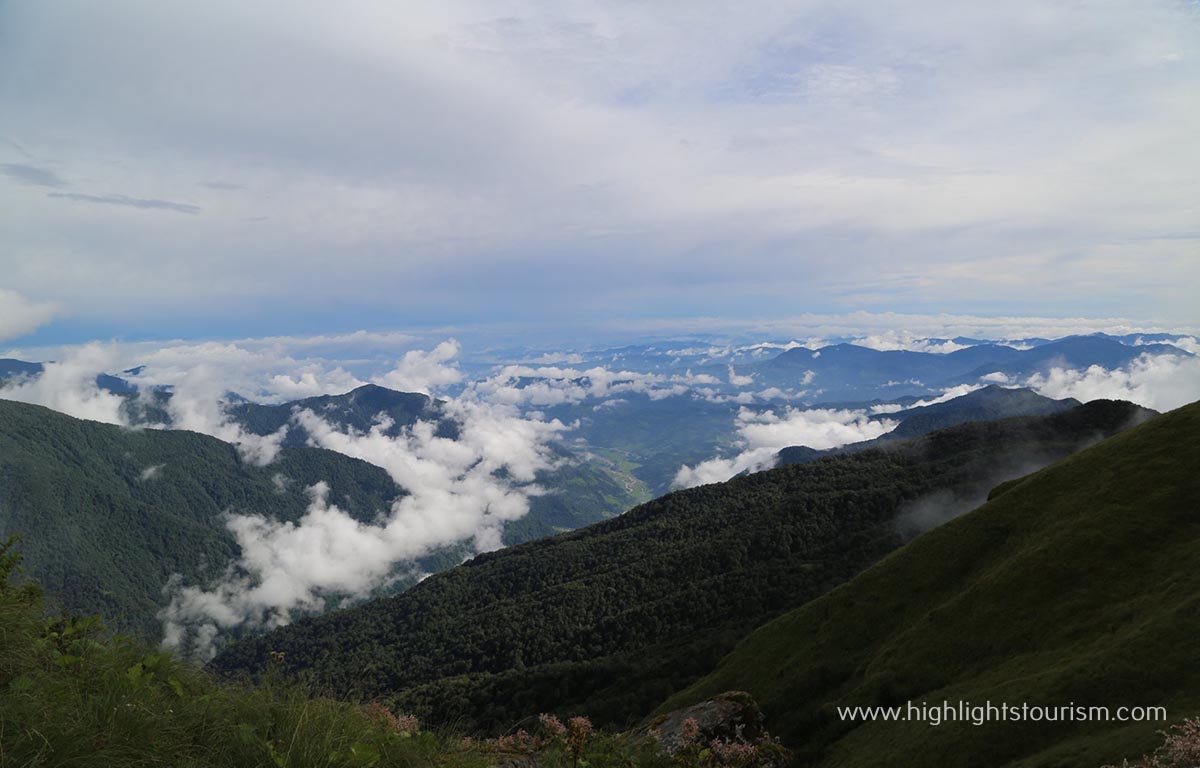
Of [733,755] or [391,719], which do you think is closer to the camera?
[391,719]

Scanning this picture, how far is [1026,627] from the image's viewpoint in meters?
36.7

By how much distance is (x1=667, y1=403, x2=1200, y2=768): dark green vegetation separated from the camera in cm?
2403

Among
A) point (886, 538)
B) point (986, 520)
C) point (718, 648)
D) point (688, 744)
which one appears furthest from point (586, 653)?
point (688, 744)

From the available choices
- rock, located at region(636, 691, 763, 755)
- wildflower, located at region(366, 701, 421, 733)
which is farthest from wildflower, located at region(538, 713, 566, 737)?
rock, located at region(636, 691, 763, 755)

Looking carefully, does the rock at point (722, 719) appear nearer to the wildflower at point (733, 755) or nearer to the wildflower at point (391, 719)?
the wildflower at point (733, 755)

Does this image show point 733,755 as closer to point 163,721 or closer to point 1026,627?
point 163,721

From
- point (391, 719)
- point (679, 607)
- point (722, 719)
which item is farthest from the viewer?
point (679, 607)

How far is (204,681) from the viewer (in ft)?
27.6

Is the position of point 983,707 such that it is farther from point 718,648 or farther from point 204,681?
point 718,648

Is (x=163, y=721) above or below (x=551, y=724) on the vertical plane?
above

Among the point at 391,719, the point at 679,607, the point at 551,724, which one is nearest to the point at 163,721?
the point at 391,719

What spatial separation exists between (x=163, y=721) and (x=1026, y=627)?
47.0 metres

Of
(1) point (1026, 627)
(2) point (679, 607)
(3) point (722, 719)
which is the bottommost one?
(2) point (679, 607)

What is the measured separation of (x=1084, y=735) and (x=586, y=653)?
15045cm
